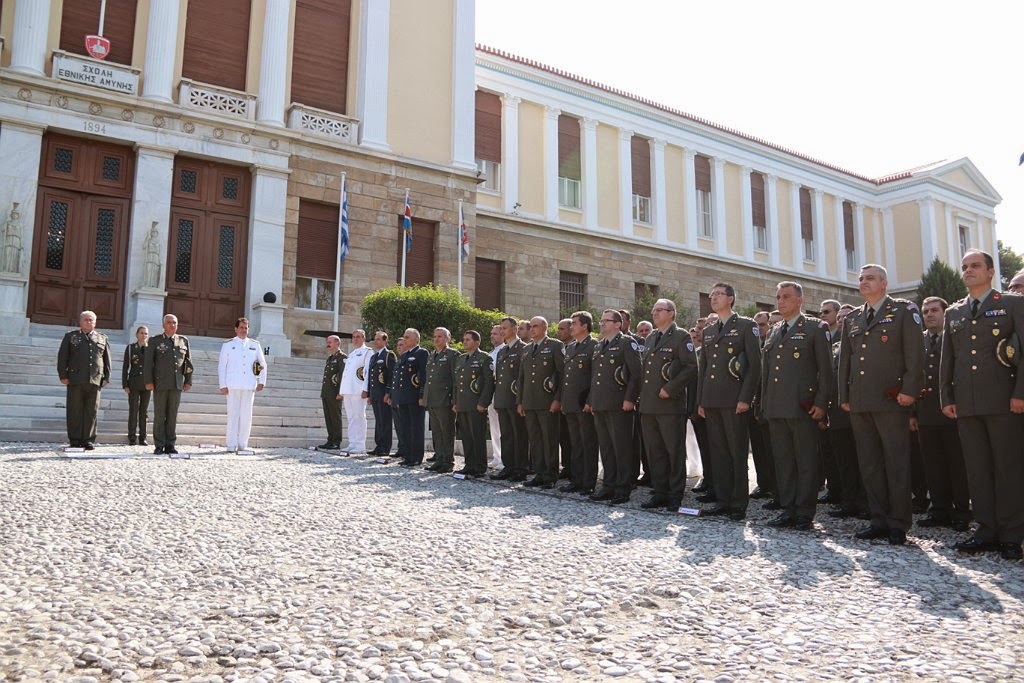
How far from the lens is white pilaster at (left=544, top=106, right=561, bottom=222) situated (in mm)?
25875

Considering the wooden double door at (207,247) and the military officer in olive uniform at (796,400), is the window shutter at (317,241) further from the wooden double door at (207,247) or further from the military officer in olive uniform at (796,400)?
the military officer in olive uniform at (796,400)

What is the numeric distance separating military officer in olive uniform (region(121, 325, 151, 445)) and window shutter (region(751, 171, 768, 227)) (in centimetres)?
2691

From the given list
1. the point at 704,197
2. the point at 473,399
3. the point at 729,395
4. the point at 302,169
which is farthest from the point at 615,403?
the point at 704,197

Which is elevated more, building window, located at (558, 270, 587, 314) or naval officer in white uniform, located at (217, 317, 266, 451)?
building window, located at (558, 270, 587, 314)

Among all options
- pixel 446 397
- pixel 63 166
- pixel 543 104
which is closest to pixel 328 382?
pixel 446 397

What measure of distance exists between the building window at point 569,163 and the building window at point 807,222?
12872 mm

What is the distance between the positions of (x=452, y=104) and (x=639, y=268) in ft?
32.3

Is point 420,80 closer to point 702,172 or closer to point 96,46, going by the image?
point 96,46

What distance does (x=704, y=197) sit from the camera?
→ 3091cm

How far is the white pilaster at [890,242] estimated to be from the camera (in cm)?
3700

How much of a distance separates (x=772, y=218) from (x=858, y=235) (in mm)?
6578

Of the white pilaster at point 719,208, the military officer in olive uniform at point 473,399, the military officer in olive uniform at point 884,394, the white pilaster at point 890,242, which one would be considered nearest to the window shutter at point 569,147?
the white pilaster at point 719,208

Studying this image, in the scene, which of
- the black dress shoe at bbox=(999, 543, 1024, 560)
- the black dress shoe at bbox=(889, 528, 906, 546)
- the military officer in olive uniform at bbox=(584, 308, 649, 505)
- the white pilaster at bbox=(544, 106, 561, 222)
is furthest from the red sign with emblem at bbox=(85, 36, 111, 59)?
the black dress shoe at bbox=(999, 543, 1024, 560)

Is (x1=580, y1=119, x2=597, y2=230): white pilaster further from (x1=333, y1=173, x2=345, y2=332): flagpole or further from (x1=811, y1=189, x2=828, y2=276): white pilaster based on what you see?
(x1=811, y1=189, x2=828, y2=276): white pilaster
